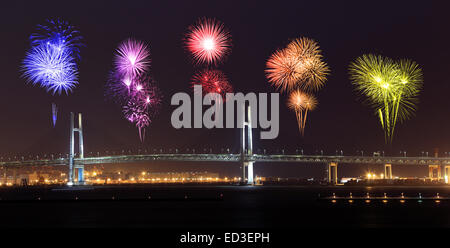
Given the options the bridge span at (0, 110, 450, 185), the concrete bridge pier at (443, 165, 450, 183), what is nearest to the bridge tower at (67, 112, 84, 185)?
the bridge span at (0, 110, 450, 185)

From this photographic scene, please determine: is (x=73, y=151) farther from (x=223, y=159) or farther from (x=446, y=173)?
(x=446, y=173)

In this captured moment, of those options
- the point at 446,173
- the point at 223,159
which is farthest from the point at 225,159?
the point at 446,173

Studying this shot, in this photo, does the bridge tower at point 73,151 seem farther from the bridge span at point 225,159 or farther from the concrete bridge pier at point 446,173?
the concrete bridge pier at point 446,173

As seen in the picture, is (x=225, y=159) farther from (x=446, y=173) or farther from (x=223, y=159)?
(x=446, y=173)

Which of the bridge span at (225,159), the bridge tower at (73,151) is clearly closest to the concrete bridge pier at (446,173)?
the bridge span at (225,159)

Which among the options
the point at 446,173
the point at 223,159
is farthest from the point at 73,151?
the point at 446,173

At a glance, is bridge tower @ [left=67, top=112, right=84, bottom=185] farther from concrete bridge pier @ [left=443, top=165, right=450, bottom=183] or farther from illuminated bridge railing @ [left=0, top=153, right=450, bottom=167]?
concrete bridge pier @ [left=443, top=165, right=450, bottom=183]

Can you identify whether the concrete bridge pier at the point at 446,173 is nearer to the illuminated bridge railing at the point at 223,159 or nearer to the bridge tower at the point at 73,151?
the illuminated bridge railing at the point at 223,159

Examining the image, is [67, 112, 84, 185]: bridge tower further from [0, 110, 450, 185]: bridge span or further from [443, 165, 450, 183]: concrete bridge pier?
[443, 165, 450, 183]: concrete bridge pier

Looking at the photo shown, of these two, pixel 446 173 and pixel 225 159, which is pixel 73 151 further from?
pixel 446 173
